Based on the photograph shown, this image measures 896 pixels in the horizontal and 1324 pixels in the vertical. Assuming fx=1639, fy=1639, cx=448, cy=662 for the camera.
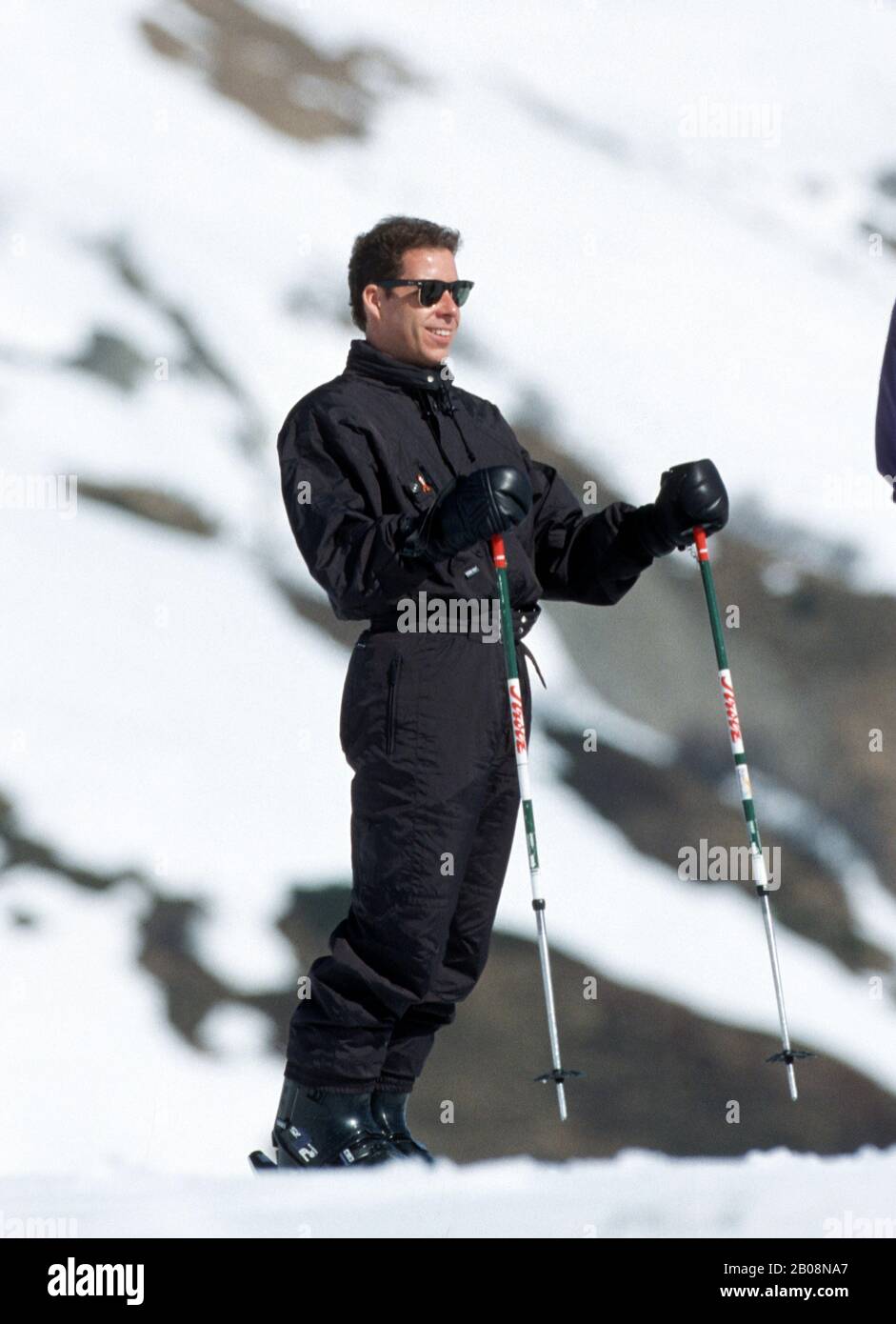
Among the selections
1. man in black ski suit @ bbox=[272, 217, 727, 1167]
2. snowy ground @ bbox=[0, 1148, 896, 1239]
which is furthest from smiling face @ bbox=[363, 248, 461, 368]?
snowy ground @ bbox=[0, 1148, 896, 1239]

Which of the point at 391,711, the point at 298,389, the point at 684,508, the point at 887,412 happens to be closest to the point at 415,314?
the point at 684,508

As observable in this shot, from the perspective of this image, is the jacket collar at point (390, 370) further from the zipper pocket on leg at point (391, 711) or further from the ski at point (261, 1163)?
the ski at point (261, 1163)

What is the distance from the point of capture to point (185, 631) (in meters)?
4.21

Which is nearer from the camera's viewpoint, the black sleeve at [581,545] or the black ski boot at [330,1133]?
the black ski boot at [330,1133]

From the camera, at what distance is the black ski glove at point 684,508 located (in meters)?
2.52

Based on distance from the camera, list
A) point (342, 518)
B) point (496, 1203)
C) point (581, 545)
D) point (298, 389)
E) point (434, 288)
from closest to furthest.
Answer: point (496, 1203) → point (342, 518) → point (434, 288) → point (581, 545) → point (298, 389)

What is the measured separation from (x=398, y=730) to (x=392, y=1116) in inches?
25.0

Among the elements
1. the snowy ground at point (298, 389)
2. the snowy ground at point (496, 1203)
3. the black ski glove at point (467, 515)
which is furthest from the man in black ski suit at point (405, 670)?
the snowy ground at point (298, 389)

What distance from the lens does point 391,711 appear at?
2.37 m

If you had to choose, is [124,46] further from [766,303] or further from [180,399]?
[766,303]

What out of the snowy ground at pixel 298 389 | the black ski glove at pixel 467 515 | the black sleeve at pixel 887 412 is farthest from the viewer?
the snowy ground at pixel 298 389

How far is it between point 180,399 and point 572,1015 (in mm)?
1941

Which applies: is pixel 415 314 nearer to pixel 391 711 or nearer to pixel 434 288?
pixel 434 288

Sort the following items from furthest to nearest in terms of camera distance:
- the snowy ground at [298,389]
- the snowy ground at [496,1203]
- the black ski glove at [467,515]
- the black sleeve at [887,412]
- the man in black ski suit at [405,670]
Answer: the snowy ground at [298,389], the black sleeve at [887,412], the man in black ski suit at [405,670], the black ski glove at [467,515], the snowy ground at [496,1203]
